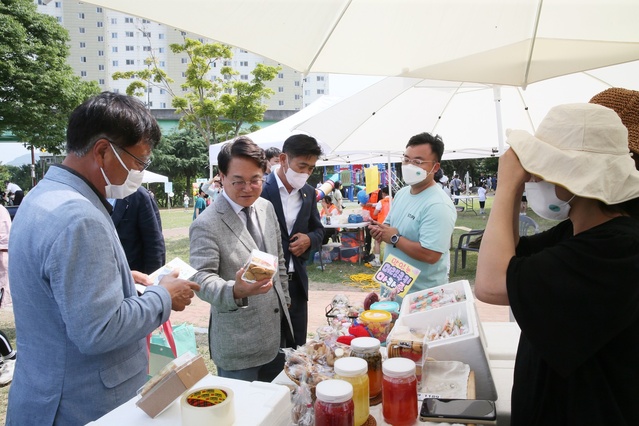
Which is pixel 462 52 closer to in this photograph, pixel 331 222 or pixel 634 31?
pixel 634 31

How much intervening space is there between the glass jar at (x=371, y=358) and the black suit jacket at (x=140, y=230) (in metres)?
2.58

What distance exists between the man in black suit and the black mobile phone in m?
1.77

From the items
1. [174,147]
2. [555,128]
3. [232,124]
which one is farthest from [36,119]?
[555,128]

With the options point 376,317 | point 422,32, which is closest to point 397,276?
point 376,317

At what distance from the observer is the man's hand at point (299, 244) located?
10.0ft

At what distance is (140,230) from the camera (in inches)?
139

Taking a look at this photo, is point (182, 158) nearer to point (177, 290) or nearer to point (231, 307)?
point (231, 307)

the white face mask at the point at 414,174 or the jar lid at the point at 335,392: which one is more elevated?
the white face mask at the point at 414,174

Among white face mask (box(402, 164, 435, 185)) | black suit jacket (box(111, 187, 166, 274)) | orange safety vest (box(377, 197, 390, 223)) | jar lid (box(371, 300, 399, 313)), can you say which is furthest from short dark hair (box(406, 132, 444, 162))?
orange safety vest (box(377, 197, 390, 223))

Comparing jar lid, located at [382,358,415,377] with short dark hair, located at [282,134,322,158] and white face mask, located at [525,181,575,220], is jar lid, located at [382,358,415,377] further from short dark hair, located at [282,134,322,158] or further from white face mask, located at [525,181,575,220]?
short dark hair, located at [282,134,322,158]

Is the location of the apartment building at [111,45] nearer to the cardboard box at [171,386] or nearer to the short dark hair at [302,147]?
the short dark hair at [302,147]

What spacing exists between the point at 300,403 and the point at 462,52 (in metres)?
2.36

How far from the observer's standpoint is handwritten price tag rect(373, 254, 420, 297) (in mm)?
2504

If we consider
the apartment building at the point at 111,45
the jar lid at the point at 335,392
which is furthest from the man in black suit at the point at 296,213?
the apartment building at the point at 111,45
